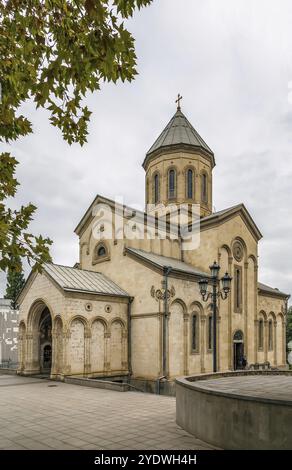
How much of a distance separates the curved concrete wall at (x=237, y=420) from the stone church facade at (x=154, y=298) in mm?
11959

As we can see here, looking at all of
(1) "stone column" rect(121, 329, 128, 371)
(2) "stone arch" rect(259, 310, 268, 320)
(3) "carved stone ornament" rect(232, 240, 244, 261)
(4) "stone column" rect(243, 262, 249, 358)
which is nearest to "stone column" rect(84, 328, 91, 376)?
(1) "stone column" rect(121, 329, 128, 371)

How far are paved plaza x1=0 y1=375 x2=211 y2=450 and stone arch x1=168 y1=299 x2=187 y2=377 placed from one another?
6.94m

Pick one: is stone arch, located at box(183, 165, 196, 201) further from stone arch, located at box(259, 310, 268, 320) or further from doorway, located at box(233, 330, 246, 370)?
doorway, located at box(233, 330, 246, 370)

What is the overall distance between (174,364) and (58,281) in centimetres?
741

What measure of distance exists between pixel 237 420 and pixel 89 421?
4068mm

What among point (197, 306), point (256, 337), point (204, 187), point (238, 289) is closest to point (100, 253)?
point (197, 306)

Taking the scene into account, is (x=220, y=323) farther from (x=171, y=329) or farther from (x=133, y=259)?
(x=133, y=259)

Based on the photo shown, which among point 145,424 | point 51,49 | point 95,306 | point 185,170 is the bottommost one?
point 145,424

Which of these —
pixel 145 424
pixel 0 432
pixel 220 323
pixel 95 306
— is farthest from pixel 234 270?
pixel 0 432

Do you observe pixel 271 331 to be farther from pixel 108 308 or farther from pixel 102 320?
pixel 102 320

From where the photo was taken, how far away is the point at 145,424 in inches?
344

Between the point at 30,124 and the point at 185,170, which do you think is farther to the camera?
the point at 185,170

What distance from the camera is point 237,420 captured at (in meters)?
6.55

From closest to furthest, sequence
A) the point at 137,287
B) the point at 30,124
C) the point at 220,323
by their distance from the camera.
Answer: the point at 30,124
the point at 137,287
the point at 220,323
